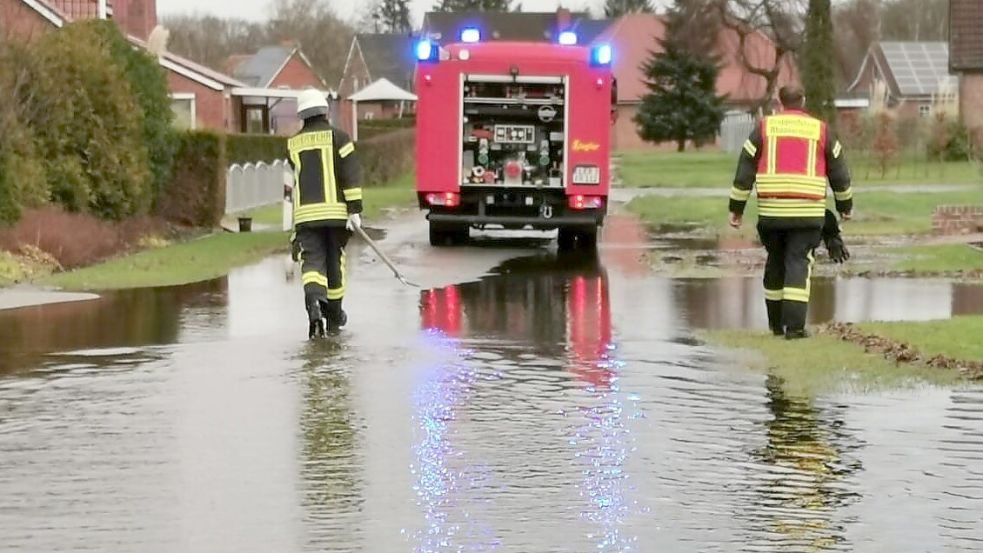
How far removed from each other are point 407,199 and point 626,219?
846 centimetres

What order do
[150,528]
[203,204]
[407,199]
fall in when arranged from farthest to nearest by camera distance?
[407,199] < [203,204] < [150,528]

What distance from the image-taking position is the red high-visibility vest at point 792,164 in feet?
38.7

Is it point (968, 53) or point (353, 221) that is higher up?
point (968, 53)

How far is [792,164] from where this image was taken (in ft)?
38.7

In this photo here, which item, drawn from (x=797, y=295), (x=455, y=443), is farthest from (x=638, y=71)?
(x=455, y=443)

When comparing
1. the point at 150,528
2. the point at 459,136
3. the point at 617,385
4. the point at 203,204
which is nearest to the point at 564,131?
the point at 459,136

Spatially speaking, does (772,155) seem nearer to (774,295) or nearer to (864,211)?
(774,295)

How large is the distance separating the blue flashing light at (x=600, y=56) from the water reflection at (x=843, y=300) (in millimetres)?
5402

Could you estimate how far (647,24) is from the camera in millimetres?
93375

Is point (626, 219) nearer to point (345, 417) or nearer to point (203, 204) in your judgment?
point (203, 204)

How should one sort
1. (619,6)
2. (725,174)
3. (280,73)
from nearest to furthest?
(725,174) → (280,73) → (619,6)

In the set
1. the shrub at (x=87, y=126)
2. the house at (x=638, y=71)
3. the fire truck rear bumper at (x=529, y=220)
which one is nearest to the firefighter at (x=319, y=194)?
the shrub at (x=87, y=126)

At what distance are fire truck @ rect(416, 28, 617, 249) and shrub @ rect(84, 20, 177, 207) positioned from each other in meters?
3.85

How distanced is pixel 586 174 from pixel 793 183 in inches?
395
